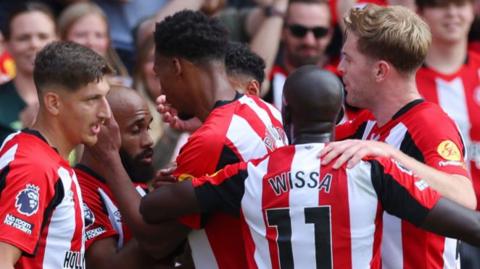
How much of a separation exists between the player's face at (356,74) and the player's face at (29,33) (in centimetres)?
364

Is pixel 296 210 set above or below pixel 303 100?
below

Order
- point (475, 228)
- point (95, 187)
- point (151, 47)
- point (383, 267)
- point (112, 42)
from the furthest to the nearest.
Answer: point (112, 42), point (151, 47), point (95, 187), point (383, 267), point (475, 228)

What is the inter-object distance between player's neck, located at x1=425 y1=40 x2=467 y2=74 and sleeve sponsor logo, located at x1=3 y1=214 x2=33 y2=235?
4.44 m

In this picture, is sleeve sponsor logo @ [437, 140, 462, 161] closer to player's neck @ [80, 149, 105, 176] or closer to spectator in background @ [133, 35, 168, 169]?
player's neck @ [80, 149, 105, 176]

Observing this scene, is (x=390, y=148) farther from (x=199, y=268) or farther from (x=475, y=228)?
(x=199, y=268)

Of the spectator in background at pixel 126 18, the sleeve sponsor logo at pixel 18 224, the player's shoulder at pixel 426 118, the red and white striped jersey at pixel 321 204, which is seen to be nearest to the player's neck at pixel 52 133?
the sleeve sponsor logo at pixel 18 224

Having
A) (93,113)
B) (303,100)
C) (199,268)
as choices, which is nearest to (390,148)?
(303,100)

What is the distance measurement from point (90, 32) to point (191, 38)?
3.39m

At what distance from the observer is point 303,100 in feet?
15.7

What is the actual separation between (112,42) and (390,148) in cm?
504

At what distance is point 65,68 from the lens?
5.46 metres

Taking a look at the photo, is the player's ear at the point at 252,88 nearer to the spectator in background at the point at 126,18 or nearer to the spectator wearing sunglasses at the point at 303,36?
the spectator wearing sunglasses at the point at 303,36

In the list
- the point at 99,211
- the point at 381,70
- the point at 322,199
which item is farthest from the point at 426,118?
the point at 99,211

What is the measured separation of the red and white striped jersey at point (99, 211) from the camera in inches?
224
